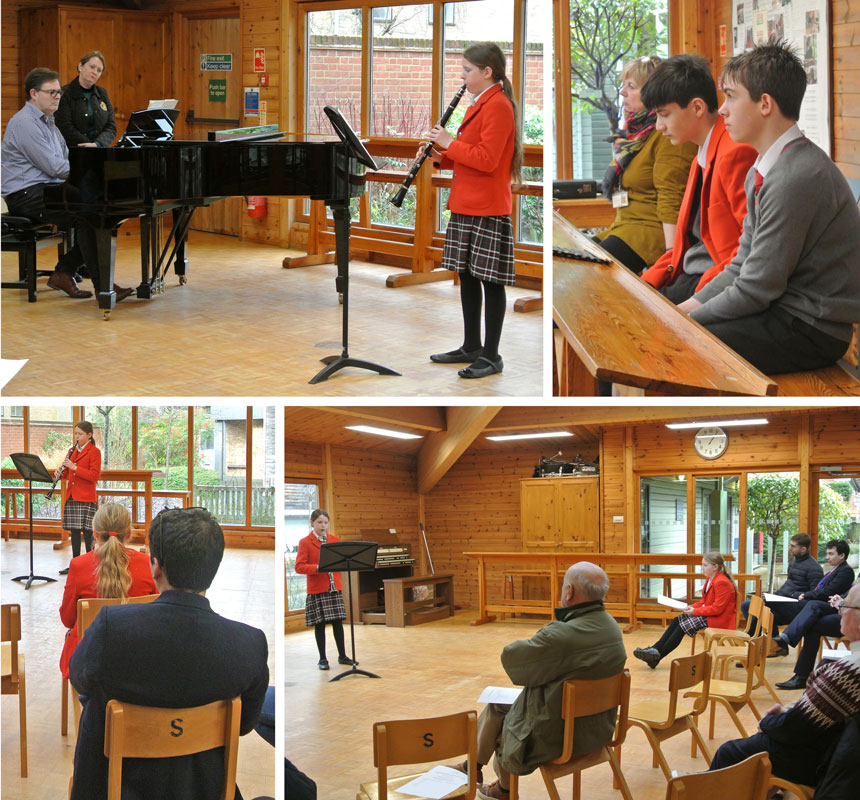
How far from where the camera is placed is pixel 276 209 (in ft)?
29.5

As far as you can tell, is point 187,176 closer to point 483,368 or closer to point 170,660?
point 483,368

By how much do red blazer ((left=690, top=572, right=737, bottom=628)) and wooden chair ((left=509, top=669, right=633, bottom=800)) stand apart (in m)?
2.32

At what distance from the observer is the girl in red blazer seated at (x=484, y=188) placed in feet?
14.6

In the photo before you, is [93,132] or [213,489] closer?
[93,132]

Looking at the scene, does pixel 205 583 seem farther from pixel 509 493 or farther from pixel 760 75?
pixel 509 493

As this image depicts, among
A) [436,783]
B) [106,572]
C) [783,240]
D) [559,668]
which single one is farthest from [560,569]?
[783,240]

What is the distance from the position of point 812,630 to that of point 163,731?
14.4 feet

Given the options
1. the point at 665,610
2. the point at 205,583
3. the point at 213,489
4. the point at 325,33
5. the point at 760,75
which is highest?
the point at 325,33

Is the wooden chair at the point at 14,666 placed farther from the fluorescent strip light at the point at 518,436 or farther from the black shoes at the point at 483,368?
the fluorescent strip light at the point at 518,436

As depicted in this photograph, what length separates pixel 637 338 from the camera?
306cm

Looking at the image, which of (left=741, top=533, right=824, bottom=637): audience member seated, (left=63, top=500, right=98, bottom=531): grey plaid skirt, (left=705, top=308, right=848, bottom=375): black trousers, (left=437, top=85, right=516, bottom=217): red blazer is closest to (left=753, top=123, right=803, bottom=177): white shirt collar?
(left=705, top=308, right=848, bottom=375): black trousers

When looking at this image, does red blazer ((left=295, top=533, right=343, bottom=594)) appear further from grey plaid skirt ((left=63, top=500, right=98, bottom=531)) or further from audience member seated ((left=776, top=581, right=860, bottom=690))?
audience member seated ((left=776, top=581, right=860, bottom=690))

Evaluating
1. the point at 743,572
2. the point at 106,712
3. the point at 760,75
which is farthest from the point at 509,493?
the point at 106,712

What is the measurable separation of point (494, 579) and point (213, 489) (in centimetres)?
212
